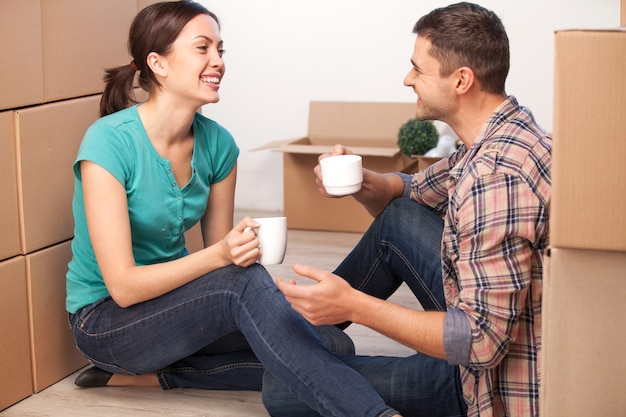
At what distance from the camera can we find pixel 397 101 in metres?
3.53

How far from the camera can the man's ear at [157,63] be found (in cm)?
182

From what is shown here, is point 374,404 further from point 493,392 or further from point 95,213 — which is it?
point 95,213

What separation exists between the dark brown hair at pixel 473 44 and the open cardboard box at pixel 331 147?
65.7 inches

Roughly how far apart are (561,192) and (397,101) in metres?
2.47

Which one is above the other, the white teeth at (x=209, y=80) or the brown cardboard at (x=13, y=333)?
the white teeth at (x=209, y=80)

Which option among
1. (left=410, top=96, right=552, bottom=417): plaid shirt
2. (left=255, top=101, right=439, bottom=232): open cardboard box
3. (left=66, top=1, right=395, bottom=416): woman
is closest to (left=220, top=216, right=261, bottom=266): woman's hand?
(left=66, top=1, right=395, bottom=416): woman

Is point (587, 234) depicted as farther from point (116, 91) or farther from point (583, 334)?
point (116, 91)

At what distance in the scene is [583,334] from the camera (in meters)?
1.14

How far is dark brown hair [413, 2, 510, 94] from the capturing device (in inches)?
59.9

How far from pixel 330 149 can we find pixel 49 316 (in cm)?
154

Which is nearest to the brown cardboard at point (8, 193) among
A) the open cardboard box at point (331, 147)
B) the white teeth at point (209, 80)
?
the white teeth at point (209, 80)

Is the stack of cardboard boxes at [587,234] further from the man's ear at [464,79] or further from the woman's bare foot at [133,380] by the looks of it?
the woman's bare foot at [133,380]

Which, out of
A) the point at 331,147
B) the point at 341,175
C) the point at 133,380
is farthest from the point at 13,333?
the point at 331,147

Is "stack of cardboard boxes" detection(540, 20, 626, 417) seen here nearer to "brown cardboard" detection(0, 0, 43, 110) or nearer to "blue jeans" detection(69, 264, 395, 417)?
"blue jeans" detection(69, 264, 395, 417)
